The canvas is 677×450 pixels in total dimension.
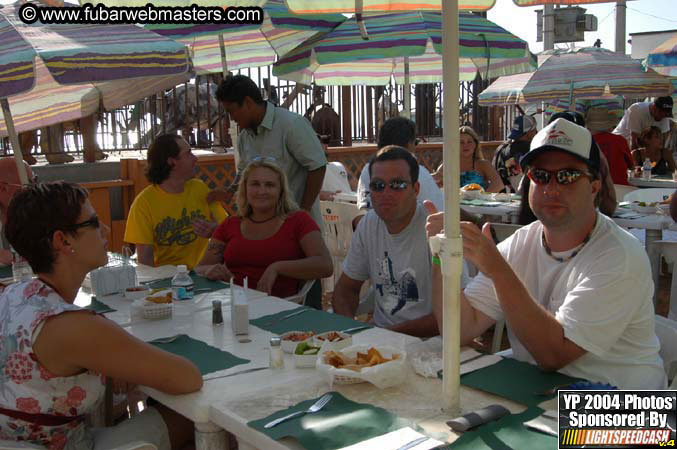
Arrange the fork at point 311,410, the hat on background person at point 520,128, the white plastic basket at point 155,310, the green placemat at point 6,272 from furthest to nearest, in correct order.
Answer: the hat on background person at point 520,128
the green placemat at point 6,272
the white plastic basket at point 155,310
the fork at point 311,410

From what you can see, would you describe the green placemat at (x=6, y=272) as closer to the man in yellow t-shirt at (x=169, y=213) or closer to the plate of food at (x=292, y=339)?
the man in yellow t-shirt at (x=169, y=213)

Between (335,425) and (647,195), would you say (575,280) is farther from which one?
(647,195)

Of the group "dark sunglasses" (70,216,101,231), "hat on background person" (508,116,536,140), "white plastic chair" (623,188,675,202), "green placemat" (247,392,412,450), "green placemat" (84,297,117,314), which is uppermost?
"hat on background person" (508,116,536,140)

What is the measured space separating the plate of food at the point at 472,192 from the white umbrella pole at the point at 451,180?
205 inches

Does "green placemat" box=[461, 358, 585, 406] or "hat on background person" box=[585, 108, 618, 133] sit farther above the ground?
"hat on background person" box=[585, 108, 618, 133]

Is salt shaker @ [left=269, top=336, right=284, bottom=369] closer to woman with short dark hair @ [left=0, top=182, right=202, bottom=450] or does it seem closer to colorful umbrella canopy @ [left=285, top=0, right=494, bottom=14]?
woman with short dark hair @ [left=0, top=182, right=202, bottom=450]

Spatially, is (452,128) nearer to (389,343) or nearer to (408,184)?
(389,343)

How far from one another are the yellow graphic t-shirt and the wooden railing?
219 centimetres

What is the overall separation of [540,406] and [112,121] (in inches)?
371

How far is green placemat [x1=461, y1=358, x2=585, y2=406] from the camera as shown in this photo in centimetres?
190

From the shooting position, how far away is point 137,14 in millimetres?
4152

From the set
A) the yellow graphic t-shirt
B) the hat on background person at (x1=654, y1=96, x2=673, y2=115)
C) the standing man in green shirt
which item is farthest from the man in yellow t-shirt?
the hat on background person at (x1=654, y1=96, x2=673, y2=115)

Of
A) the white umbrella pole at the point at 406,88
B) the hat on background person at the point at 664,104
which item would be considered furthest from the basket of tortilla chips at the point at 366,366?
the hat on background person at the point at 664,104

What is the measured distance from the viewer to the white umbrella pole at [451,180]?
164cm
